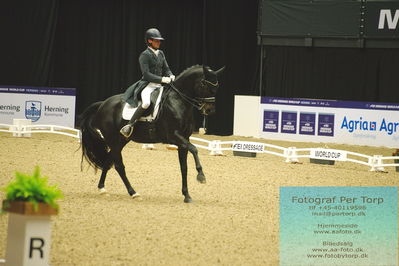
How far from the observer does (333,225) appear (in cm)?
611

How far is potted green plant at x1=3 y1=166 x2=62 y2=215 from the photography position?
529 cm

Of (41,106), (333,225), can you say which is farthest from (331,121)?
(333,225)

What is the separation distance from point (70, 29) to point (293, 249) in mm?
20155

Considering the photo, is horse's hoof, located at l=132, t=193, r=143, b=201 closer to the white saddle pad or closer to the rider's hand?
the white saddle pad

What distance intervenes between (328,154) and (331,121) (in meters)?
3.34

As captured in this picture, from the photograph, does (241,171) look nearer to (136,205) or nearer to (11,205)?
(136,205)

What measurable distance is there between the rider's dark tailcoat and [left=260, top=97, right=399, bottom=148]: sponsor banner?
8.55 meters

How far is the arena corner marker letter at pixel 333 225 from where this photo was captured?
20.0 ft

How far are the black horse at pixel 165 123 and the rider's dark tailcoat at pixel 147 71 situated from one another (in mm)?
213

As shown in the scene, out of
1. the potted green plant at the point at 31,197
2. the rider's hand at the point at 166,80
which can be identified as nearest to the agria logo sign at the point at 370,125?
the rider's hand at the point at 166,80

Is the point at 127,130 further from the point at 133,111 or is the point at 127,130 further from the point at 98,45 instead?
the point at 98,45

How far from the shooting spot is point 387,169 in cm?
1534

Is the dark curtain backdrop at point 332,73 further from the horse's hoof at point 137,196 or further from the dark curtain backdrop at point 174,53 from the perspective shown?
the horse's hoof at point 137,196

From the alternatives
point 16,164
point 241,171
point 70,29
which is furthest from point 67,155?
point 70,29
